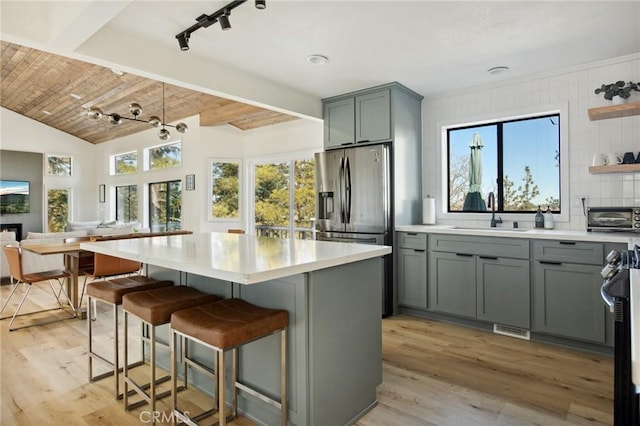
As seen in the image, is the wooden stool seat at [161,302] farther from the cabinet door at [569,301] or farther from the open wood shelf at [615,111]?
the open wood shelf at [615,111]

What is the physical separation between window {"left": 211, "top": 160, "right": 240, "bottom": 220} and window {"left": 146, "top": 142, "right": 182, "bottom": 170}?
99 centimetres

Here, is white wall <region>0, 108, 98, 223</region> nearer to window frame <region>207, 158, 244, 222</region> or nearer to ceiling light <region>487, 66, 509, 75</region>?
window frame <region>207, 158, 244, 222</region>

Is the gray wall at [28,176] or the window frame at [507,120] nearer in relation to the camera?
the window frame at [507,120]

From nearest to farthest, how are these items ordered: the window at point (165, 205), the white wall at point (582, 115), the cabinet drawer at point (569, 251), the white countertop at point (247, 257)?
the white countertop at point (247, 257)
the cabinet drawer at point (569, 251)
the white wall at point (582, 115)
the window at point (165, 205)

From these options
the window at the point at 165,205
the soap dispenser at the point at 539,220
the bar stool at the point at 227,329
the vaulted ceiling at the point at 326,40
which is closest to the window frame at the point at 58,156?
the window at the point at 165,205

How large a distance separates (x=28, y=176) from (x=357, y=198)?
9.31 meters

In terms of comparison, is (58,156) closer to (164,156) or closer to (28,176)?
(28,176)

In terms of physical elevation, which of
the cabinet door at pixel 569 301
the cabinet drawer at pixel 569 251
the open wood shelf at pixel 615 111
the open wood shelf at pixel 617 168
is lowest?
the cabinet door at pixel 569 301

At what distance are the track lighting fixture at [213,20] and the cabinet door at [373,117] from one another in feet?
6.55

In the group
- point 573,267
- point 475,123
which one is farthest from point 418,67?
point 573,267

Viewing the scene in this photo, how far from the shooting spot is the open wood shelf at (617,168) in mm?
2966

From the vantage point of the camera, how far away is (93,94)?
6375 millimetres

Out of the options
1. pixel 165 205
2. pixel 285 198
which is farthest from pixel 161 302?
pixel 165 205

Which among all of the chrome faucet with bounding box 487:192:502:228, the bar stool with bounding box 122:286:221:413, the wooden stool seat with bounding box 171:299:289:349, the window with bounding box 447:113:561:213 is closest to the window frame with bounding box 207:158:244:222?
the window with bounding box 447:113:561:213
